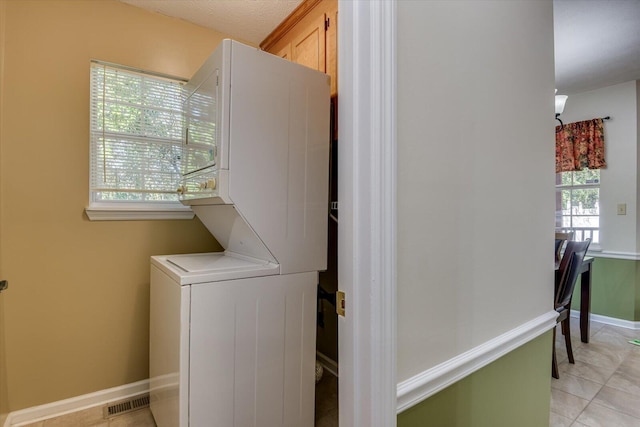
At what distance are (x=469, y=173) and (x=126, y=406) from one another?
89.9 inches

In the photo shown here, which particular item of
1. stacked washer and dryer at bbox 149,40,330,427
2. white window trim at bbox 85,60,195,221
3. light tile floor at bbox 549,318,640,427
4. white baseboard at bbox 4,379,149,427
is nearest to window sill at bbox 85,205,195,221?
white window trim at bbox 85,60,195,221

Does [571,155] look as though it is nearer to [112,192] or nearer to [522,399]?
[522,399]

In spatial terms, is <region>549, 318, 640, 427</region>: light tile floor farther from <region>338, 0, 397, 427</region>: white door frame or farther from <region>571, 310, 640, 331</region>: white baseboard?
<region>338, 0, 397, 427</region>: white door frame

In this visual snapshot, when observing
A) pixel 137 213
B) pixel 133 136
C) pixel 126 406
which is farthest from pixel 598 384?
pixel 133 136

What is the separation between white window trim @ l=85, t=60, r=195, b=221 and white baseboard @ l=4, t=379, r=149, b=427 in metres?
1.05

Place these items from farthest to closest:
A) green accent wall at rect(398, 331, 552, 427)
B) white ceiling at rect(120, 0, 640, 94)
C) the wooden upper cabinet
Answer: white ceiling at rect(120, 0, 640, 94), the wooden upper cabinet, green accent wall at rect(398, 331, 552, 427)

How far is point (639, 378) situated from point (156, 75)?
13.1 ft

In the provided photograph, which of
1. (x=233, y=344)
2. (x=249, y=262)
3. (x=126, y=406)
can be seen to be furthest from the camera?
(x=126, y=406)

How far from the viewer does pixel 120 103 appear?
6.68 ft

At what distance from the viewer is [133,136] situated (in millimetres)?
2068

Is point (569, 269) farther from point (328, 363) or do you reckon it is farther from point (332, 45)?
point (332, 45)

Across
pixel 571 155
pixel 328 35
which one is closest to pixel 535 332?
pixel 328 35

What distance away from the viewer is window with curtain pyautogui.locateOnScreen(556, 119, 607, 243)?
3.55m

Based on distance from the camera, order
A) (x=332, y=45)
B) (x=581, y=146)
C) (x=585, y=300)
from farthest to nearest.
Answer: (x=581, y=146) < (x=585, y=300) < (x=332, y=45)
